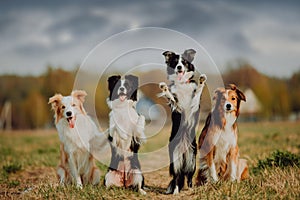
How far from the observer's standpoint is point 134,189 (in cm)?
630

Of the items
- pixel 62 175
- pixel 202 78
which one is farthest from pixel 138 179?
pixel 202 78

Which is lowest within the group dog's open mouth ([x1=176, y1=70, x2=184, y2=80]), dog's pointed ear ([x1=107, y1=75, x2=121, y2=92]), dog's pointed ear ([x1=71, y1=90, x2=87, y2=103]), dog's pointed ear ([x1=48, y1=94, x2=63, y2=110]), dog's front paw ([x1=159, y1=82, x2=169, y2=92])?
dog's pointed ear ([x1=48, y1=94, x2=63, y2=110])

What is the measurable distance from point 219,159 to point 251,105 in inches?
1377

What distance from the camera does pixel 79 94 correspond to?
6414 mm

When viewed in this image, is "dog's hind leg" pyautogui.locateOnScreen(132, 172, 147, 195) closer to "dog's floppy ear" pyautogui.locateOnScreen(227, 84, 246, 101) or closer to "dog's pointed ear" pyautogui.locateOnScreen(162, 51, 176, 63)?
"dog's pointed ear" pyautogui.locateOnScreen(162, 51, 176, 63)

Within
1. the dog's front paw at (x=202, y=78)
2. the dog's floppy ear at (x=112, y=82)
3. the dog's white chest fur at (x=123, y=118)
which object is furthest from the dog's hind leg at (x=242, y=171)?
the dog's floppy ear at (x=112, y=82)

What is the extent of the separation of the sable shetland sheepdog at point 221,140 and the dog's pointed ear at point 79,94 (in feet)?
6.87

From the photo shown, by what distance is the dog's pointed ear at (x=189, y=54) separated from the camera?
601 cm

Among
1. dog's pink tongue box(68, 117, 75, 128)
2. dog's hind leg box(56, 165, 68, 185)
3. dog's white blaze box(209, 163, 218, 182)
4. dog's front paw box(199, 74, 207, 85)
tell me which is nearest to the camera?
dog's front paw box(199, 74, 207, 85)

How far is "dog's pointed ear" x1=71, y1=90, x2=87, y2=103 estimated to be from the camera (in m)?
6.38

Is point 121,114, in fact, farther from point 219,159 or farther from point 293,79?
point 293,79

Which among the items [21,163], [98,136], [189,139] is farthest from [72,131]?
[21,163]

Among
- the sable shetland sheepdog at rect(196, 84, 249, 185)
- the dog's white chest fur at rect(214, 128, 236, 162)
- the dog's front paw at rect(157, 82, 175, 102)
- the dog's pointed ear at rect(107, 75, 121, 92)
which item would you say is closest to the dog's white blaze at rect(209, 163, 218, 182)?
the sable shetland sheepdog at rect(196, 84, 249, 185)

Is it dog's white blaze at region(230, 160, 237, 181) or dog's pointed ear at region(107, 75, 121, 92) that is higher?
dog's pointed ear at region(107, 75, 121, 92)
